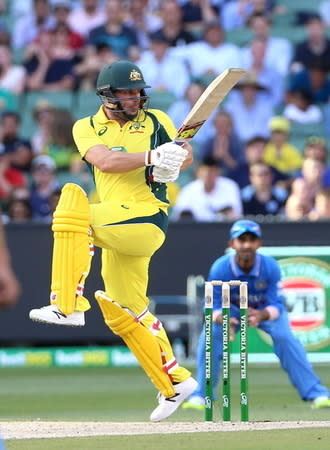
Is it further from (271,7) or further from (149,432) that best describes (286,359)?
(271,7)

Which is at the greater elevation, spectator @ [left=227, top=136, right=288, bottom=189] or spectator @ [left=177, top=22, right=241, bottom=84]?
spectator @ [left=177, top=22, right=241, bottom=84]

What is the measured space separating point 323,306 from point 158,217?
5.40 meters

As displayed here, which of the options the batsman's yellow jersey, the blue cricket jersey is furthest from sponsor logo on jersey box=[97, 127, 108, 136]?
the blue cricket jersey

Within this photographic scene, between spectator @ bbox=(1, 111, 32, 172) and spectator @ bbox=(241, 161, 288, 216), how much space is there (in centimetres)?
291

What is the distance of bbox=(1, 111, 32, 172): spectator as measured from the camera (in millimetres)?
15281

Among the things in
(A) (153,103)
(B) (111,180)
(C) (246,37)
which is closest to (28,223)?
(A) (153,103)

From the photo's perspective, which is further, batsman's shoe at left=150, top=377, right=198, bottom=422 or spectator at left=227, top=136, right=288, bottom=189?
spectator at left=227, top=136, right=288, bottom=189

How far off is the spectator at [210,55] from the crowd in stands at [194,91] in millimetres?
13

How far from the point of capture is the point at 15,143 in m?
15.5

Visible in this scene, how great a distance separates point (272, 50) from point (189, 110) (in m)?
1.55

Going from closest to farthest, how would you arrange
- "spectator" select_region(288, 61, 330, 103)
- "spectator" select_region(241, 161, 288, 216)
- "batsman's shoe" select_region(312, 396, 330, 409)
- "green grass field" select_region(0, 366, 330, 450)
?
"green grass field" select_region(0, 366, 330, 450) < "batsman's shoe" select_region(312, 396, 330, 409) < "spectator" select_region(241, 161, 288, 216) < "spectator" select_region(288, 61, 330, 103)

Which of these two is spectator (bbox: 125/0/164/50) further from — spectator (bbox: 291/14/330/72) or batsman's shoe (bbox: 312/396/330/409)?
batsman's shoe (bbox: 312/396/330/409)

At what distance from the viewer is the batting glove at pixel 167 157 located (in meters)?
7.08

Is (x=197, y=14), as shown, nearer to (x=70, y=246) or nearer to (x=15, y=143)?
(x=15, y=143)
